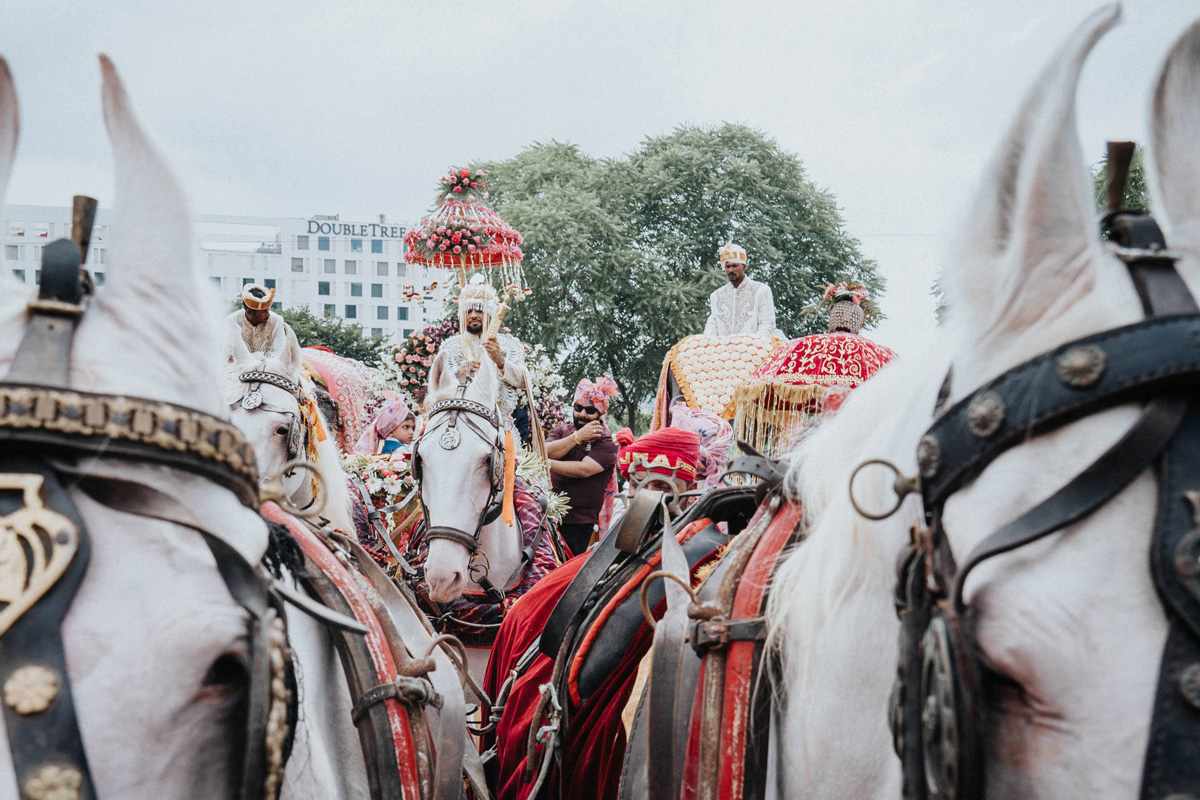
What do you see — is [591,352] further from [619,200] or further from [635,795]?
[635,795]

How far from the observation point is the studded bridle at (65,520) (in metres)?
1.07

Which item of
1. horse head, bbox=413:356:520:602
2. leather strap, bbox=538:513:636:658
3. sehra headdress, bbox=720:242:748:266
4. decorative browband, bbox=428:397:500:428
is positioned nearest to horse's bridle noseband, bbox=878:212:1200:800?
leather strap, bbox=538:513:636:658

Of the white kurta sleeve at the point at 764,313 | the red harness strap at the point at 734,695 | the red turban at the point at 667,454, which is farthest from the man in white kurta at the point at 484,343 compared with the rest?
the red harness strap at the point at 734,695

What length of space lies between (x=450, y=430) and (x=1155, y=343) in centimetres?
431

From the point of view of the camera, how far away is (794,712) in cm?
177

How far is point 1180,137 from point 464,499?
417 centimetres

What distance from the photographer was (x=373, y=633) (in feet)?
6.80

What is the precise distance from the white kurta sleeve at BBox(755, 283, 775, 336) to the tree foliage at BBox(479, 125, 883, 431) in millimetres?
14209

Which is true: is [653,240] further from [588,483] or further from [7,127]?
[7,127]

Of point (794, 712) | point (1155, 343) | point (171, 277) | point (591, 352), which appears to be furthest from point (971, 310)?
point (591, 352)

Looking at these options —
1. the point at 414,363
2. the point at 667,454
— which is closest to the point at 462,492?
the point at 667,454

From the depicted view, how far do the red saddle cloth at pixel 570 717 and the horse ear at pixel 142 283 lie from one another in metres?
1.78

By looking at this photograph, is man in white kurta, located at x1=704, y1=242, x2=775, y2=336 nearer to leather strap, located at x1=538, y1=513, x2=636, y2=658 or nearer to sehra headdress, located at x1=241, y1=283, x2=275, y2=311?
sehra headdress, located at x1=241, y1=283, x2=275, y2=311

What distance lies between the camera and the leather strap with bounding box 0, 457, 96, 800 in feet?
3.49
